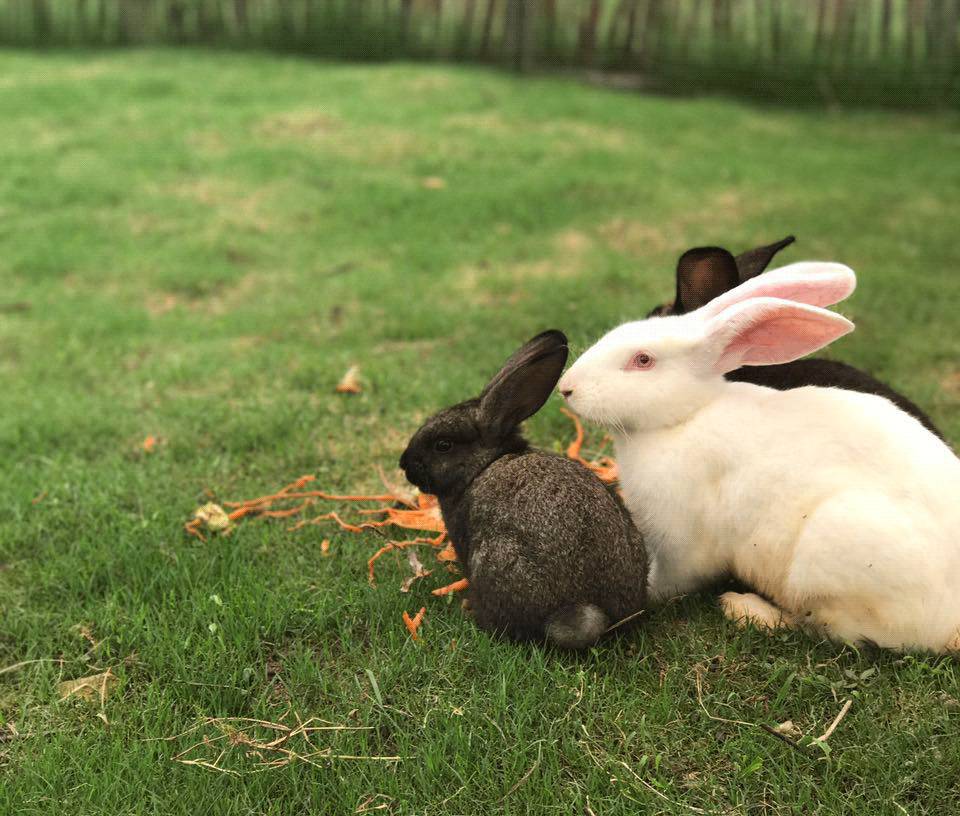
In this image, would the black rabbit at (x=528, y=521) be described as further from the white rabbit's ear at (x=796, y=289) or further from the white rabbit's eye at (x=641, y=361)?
the white rabbit's ear at (x=796, y=289)

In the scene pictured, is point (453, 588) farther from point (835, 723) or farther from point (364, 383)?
point (364, 383)

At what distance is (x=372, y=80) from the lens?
10.4 m

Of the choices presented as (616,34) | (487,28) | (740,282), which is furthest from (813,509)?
(487,28)

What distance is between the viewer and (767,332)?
9.45 ft

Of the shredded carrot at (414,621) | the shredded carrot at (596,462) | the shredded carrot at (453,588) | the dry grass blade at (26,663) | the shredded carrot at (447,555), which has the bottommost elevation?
the dry grass blade at (26,663)

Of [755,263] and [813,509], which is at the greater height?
[755,263]

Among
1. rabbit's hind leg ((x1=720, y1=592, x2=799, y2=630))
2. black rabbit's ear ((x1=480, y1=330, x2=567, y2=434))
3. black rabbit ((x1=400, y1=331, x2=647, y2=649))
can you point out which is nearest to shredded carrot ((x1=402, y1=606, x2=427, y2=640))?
black rabbit ((x1=400, y1=331, x2=647, y2=649))

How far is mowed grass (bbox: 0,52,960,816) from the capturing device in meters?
2.47

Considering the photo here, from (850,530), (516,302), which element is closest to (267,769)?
(850,530)

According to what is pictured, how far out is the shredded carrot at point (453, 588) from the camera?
3.09m

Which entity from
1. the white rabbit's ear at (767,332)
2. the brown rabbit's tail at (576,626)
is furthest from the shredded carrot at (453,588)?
the white rabbit's ear at (767,332)

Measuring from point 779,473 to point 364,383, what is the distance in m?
2.42

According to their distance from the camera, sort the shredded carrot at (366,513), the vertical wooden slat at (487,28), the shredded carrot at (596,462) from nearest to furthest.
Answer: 1. the shredded carrot at (366,513)
2. the shredded carrot at (596,462)
3. the vertical wooden slat at (487,28)

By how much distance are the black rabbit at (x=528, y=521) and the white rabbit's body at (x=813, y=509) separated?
0.56ft
